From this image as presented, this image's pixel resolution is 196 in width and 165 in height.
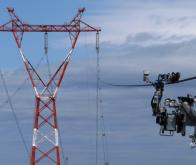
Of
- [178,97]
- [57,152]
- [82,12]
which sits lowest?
[57,152]

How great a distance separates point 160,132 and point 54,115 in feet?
128

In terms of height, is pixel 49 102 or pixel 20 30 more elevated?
pixel 20 30

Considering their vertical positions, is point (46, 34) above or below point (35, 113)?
above

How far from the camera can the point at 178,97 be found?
61844mm

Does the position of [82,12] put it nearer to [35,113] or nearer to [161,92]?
[35,113]

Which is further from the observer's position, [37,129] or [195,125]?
[37,129]

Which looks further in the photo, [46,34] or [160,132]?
[46,34]

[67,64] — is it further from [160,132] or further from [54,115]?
[160,132]

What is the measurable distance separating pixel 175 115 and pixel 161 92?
170 centimetres

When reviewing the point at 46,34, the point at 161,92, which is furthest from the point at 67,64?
the point at 161,92

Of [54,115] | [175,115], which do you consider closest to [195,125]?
[175,115]

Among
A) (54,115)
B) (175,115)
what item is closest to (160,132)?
(175,115)

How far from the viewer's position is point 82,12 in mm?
101875

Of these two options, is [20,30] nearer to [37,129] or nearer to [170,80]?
[37,129]
